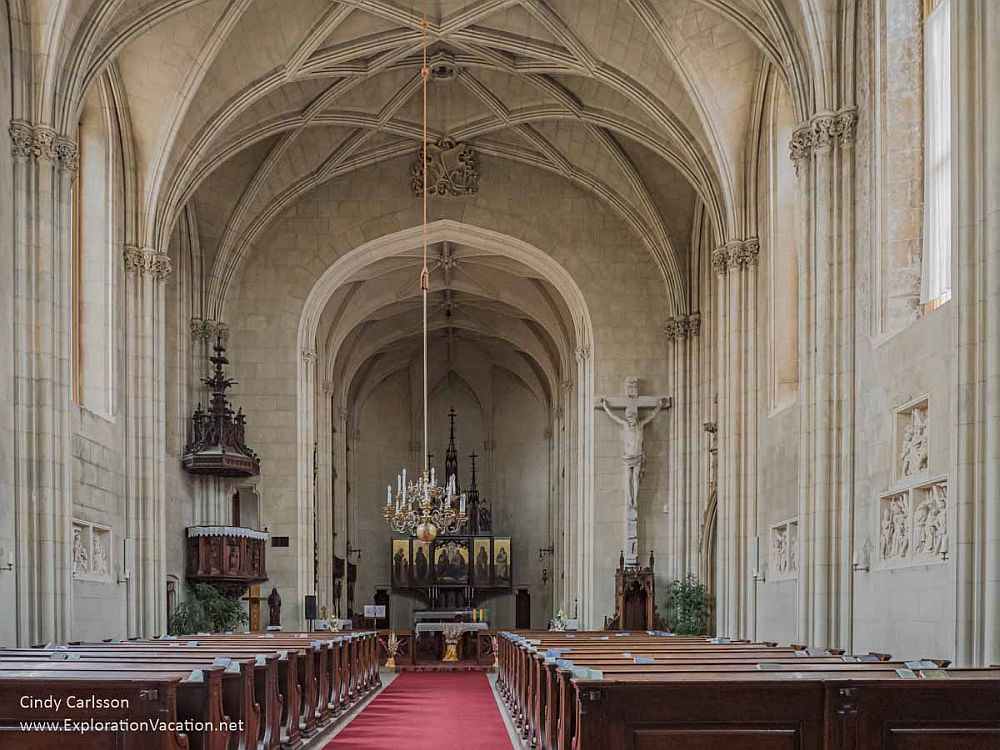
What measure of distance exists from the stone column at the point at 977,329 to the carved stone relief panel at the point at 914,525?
1700mm

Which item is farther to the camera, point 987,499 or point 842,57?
point 842,57

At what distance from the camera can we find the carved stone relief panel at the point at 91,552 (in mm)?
18266

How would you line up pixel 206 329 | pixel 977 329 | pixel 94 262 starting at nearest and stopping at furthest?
pixel 977 329
pixel 94 262
pixel 206 329

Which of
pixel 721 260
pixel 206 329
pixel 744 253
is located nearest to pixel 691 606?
pixel 721 260

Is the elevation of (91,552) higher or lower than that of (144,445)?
lower

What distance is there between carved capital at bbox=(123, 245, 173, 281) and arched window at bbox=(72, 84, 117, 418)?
0.71 meters

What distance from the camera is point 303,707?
13000 mm

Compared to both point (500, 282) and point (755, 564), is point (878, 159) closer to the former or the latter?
point (755, 564)

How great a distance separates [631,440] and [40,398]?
1463cm

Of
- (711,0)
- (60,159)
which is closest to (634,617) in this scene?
(711,0)

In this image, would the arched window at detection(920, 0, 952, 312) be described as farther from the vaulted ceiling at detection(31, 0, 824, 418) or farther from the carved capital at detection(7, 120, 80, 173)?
the carved capital at detection(7, 120, 80, 173)

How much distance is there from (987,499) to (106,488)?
14.3 m

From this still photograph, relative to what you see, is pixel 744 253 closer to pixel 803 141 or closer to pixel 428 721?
pixel 803 141

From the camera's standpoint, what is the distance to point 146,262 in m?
21.6
